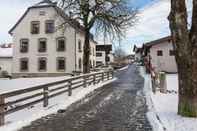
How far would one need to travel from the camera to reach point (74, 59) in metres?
49.1

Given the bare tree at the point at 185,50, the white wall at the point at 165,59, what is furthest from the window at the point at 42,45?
the bare tree at the point at 185,50

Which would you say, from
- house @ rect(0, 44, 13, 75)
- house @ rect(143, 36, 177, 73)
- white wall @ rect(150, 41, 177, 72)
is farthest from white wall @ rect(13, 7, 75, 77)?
white wall @ rect(150, 41, 177, 72)

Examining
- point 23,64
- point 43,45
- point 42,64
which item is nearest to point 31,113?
point 42,64

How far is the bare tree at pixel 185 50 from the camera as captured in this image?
10203mm

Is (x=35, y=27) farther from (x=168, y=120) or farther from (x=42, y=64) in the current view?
(x=168, y=120)

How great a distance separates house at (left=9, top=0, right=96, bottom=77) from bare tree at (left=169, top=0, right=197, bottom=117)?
39.1 m

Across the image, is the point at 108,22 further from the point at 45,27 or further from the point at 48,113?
the point at 48,113

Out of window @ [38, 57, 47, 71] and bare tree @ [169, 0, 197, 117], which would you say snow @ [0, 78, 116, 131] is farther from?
window @ [38, 57, 47, 71]

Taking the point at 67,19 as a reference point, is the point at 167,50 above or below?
below

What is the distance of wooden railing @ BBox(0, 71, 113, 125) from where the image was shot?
986 cm

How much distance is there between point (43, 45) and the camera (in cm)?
5044

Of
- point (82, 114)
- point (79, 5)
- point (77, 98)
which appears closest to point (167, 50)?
point (79, 5)

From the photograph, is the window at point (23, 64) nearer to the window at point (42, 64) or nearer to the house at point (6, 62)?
the window at point (42, 64)

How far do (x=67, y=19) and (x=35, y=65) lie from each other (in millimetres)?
13517
